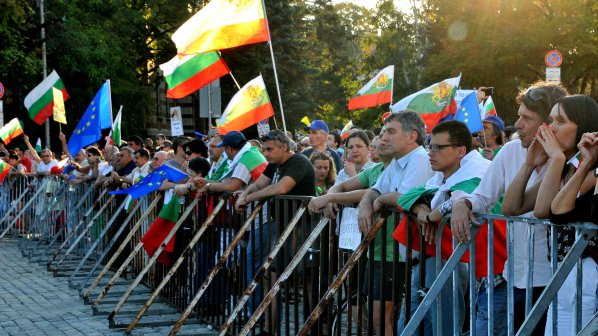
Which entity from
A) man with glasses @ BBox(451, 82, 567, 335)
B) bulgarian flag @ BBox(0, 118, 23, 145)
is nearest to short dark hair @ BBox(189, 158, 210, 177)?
man with glasses @ BBox(451, 82, 567, 335)

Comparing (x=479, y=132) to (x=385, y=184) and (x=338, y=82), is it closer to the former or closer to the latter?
(x=385, y=184)

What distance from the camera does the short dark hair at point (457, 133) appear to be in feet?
18.8

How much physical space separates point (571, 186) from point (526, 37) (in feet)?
135

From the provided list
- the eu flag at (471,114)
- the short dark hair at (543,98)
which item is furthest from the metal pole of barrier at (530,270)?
the eu flag at (471,114)

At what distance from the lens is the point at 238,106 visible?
46.7ft


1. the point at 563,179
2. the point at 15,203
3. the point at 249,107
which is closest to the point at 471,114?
the point at 249,107

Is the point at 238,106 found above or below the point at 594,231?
above

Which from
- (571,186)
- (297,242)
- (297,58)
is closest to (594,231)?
(571,186)

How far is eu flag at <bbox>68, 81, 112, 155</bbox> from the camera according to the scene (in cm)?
1630

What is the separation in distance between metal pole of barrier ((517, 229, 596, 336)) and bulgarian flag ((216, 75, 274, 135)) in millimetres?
10154

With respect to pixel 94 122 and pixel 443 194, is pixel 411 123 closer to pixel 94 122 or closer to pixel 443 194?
pixel 443 194

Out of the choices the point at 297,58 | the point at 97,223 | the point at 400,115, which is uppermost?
the point at 297,58

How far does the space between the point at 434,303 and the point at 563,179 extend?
117cm

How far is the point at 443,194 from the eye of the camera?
17.6ft
